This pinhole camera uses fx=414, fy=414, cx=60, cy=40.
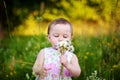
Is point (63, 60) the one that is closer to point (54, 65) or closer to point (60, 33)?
point (54, 65)

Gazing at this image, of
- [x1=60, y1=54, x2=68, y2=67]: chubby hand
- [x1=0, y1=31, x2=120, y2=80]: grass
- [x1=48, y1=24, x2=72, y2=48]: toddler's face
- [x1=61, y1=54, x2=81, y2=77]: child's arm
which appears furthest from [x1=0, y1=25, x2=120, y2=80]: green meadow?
[x1=60, y1=54, x2=68, y2=67]: chubby hand

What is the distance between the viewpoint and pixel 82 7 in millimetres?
11148

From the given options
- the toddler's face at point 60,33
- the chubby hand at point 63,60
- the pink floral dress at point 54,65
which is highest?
the toddler's face at point 60,33

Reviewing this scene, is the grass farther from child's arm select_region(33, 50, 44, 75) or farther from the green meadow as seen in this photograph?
child's arm select_region(33, 50, 44, 75)

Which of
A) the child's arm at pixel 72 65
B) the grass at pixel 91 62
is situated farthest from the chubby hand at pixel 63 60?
the grass at pixel 91 62

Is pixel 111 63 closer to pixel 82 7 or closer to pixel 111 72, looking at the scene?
pixel 111 72

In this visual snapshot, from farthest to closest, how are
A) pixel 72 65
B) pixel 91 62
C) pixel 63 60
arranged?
1. pixel 91 62
2. pixel 72 65
3. pixel 63 60

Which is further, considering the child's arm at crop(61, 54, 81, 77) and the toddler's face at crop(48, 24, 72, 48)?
the toddler's face at crop(48, 24, 72, 48)

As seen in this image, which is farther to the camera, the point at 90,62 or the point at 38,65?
the point at 90,62

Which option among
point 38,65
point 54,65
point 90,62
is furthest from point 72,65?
point 90,62

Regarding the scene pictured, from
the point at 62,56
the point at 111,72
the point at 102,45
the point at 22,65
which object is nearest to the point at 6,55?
the point at 22,65

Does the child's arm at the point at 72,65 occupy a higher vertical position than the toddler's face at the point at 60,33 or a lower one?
lower

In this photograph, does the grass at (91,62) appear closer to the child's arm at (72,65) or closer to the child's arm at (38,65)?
the child's arm at (72,65)

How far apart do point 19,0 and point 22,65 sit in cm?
617
